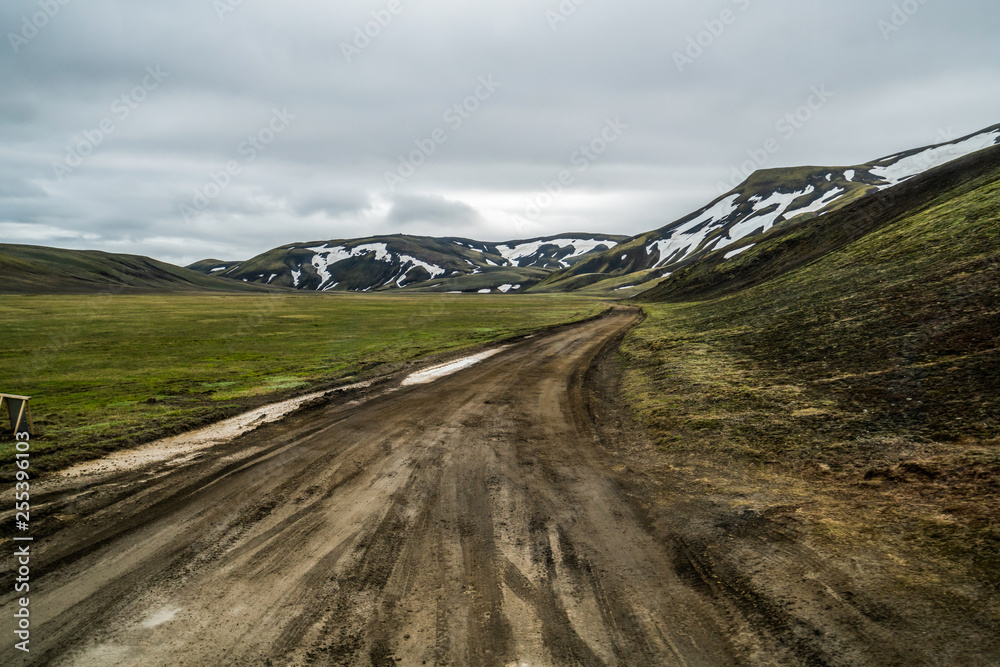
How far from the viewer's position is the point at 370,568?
5781mm

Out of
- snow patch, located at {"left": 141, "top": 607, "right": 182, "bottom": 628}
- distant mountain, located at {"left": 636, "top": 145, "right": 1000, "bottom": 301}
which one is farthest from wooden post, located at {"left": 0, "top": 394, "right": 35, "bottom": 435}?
distant mountain, located at {"left": 636, "top": 145, "right": 1000, "bottom": 301}

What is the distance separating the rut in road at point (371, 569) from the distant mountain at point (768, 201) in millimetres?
145608

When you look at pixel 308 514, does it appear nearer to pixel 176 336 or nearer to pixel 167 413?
pixel 167 413

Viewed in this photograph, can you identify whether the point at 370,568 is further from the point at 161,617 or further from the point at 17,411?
the point at 17,411

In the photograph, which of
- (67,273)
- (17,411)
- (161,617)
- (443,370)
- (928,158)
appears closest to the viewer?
(161,617)

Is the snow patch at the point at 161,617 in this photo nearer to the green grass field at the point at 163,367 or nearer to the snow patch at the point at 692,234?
the green grass field at the point at 163,367

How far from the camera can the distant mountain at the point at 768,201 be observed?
479 feet

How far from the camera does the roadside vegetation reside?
6.07 meters

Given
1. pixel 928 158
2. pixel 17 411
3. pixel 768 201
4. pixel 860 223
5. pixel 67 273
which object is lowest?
pixel 17 411

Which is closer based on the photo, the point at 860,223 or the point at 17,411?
the point at 17,411

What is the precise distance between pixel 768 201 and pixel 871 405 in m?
191

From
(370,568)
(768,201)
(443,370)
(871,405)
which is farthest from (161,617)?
(768,201)

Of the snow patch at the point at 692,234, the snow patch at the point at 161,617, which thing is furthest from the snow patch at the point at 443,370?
the snow patch at the point at 692,234

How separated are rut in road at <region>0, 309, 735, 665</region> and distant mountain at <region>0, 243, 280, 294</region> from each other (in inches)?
5978
